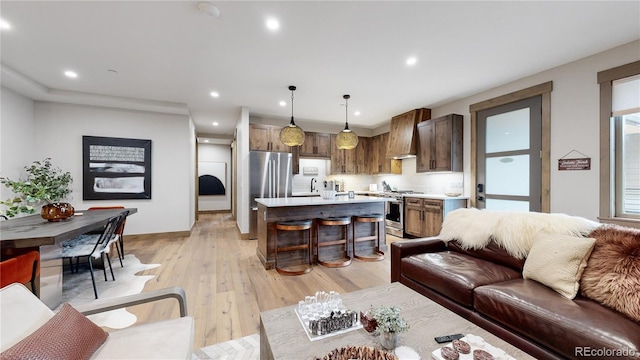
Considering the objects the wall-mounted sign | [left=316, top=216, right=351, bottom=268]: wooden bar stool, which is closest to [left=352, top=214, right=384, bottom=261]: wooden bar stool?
[left=316, top=216, right=351, bottom=268]: wooden bar stool

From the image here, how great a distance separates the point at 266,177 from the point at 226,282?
2659 mm

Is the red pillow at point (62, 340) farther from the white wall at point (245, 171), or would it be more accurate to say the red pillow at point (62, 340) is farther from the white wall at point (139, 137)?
the white wall at point (139, 137)

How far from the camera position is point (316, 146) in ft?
20.8

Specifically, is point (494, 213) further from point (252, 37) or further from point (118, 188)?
point (118, 188)

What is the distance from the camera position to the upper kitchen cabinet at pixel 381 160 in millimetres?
6219

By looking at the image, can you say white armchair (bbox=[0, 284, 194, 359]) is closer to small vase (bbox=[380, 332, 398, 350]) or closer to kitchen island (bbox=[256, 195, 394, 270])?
small vase (bbox=[380, 332, 398, 350])

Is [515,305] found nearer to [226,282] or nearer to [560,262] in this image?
[560,262]

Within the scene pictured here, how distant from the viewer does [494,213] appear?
241 cm

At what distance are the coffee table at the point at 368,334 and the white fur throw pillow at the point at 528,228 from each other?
3.72 feet

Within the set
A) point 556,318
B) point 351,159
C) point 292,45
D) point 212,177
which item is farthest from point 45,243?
point 212,177

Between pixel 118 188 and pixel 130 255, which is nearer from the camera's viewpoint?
pixel 130 255

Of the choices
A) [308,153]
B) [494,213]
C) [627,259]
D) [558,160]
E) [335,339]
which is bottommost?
[335,339]

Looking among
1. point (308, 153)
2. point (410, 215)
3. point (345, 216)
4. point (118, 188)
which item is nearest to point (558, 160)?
point (410, 215)

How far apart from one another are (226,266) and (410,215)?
358cm
